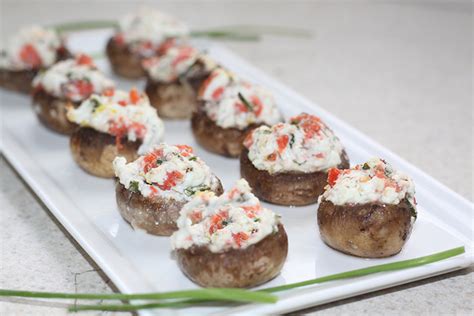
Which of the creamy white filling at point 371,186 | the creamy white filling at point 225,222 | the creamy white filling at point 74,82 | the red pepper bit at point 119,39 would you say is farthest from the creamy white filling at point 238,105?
the red pepper bit at point 119,39

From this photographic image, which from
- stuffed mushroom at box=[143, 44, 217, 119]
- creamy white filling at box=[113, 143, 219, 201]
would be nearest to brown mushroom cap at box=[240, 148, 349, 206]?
creamy white filling at box=[113, 143, 219, 201]

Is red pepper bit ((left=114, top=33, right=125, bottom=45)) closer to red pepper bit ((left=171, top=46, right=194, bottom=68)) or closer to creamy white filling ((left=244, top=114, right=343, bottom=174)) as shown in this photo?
red pepper bit ((left=171, top=46, right=194, bottom=68))

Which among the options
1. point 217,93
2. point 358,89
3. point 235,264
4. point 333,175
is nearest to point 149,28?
point 217,93

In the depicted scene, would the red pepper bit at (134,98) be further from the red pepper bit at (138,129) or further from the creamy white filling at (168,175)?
the creamy white filling at (168,175)

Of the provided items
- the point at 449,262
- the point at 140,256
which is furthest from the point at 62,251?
the point at 449,262

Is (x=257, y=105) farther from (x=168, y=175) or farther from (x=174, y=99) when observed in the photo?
(x=168, y=175)
